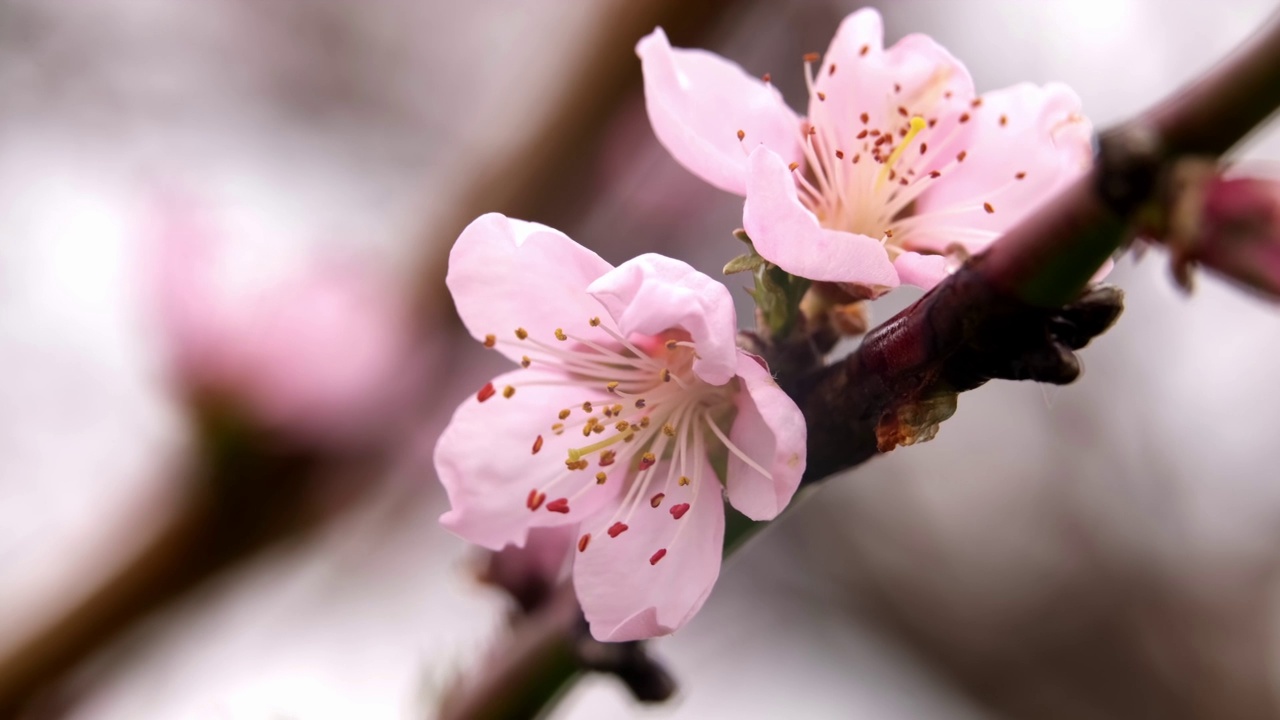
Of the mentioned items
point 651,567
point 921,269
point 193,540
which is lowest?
point 193,540

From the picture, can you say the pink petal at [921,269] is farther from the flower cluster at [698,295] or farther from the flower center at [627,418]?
the flower center at [627,418]

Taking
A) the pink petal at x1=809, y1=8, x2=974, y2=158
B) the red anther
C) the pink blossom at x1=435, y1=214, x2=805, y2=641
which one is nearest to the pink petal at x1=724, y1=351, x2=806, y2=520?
the pink blossom at x1=435, y1=214, x2=805, y2=641

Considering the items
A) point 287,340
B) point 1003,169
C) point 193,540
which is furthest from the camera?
point 287,340

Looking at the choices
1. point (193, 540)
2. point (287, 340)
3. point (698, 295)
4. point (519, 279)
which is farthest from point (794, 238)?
point (287, 340)

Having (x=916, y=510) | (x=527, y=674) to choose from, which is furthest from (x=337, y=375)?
(x=916, y=510)

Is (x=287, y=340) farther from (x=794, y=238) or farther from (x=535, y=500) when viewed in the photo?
(x=794, y=238)
